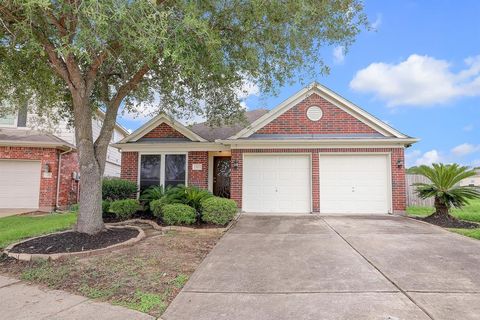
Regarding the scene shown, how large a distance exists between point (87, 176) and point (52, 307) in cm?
399

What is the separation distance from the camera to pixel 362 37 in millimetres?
7699

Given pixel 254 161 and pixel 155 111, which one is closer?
pixel 155 111

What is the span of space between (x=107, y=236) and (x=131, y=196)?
612cm

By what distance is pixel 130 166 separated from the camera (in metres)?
13.4

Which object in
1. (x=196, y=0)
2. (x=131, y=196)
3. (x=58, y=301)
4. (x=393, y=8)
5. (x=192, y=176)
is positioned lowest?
(x=58, y=301)

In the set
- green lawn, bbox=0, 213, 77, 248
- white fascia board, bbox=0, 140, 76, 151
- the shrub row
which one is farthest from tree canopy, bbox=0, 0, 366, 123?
white fascia board, bbox=0, 140, 76, 151

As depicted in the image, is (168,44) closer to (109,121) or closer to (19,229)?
(109,121)

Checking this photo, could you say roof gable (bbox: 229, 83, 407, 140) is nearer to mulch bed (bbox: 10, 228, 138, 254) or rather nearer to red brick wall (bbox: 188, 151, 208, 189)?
red brick wall (bbox: 188, 151, 208, 189)

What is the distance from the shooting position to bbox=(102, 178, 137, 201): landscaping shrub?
11.5 metres

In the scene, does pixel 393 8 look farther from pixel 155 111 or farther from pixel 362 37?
pixel 155 111

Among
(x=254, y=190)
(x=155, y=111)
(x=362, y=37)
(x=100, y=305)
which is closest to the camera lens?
(x=100, y=305)

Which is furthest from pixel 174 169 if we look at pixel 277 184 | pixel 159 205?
pixel 277 184

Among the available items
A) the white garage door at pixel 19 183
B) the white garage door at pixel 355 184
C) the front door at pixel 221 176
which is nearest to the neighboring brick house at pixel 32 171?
the white garage door at pixel 19 183

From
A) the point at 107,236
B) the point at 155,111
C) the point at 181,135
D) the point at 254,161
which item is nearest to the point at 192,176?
the point at 181,135
